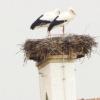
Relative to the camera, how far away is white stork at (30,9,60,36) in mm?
17281

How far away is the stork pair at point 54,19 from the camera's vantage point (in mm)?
17172

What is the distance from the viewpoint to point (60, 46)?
628 inches

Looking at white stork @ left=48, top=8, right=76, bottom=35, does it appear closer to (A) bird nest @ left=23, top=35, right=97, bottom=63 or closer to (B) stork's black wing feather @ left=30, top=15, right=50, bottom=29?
(B) stork's black wing feather @ left=30, top=15, right=50, bottom=29

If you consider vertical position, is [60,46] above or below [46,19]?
below

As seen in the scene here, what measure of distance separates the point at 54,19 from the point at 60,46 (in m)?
1.44

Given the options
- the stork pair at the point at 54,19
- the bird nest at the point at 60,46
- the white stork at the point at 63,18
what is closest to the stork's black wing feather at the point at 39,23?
the stork pair at the point at 54,19

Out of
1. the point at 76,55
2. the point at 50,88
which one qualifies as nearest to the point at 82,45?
the point at 76,55

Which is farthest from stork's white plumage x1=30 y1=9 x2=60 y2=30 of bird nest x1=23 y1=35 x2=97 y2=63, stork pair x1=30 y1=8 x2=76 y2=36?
bird nest x1=23 y1=35 x2=97 y2=63

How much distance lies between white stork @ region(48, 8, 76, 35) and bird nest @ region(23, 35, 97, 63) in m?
0.75

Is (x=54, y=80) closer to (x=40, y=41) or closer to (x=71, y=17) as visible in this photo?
(x=40, y=41)

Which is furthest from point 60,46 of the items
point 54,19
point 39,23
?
point 39,23

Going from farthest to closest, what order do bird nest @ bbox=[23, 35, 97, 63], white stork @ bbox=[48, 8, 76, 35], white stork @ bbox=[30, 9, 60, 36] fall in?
white stork @ bbox=[30, 9, 60, 36], white stork @ bbox=[48, 8, 76, 35], bird nest @ bbox=[23, 35, 97, 63]

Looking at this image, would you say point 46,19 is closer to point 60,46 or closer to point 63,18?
point 63,18

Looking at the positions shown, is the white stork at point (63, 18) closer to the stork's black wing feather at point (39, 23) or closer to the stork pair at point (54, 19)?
the stork pair at point (54, 19)
